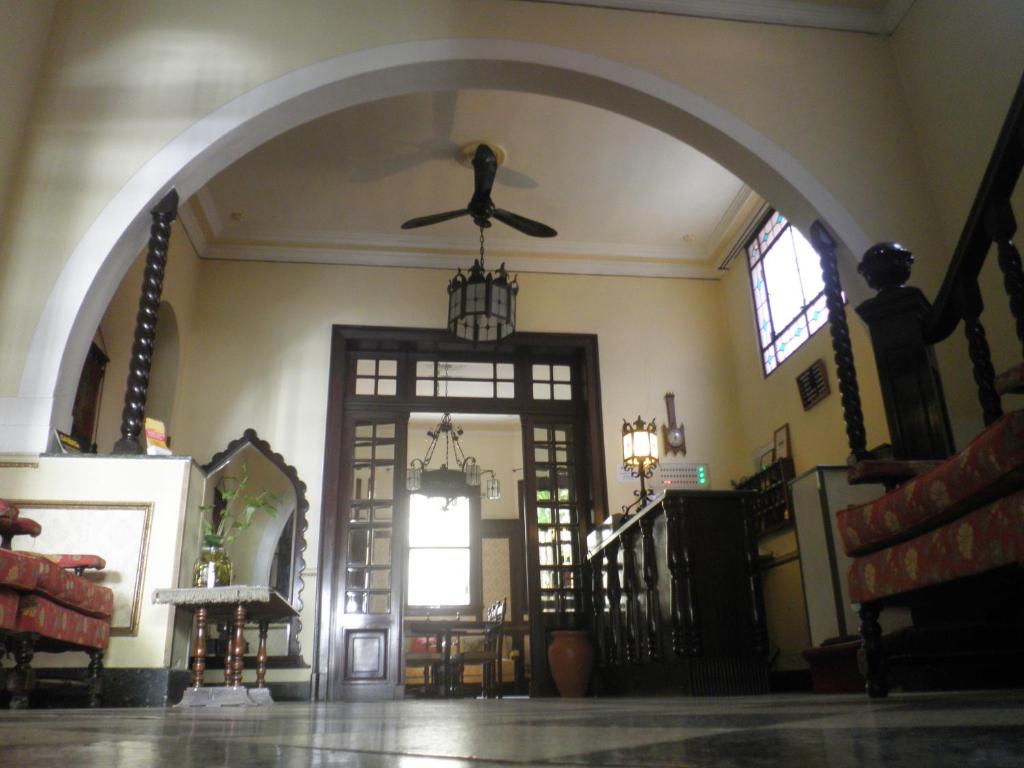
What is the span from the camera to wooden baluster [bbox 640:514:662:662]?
13.8 ft

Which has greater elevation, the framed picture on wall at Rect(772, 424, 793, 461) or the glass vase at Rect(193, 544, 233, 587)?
the framed picture on wall at Rect(772, 424, 793, 461)

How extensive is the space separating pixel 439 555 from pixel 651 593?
7.58 metres

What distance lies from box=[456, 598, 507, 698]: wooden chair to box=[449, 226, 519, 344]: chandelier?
331cm

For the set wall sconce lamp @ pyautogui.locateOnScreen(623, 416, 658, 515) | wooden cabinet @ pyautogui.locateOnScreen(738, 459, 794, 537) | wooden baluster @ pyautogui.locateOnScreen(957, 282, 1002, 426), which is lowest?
wooden baluster @ pyautogui.locateOnScreen(957, 282, 1002, 426)

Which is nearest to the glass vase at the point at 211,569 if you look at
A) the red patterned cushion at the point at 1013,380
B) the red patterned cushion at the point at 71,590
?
the red patterned cushion at the point at 71,590

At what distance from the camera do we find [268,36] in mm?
4488

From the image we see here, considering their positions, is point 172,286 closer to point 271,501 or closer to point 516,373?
point 271,501

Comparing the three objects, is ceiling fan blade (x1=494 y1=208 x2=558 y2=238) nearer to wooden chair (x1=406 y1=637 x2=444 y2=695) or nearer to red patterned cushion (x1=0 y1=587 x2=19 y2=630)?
wooden chair (x1=406 y1=637 x2=444 y2=695)

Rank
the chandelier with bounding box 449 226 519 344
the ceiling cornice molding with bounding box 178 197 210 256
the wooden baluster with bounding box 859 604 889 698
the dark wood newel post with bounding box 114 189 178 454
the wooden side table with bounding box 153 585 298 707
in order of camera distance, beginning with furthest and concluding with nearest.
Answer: the ceiling cornice molding with bounding box 178 197 210 256, the chandelier with bounding box 449 226 519 344, the dark wood newel post with bounding box 114 189 178 454, the wooden side table with bounding box 153 585 298 707, the wooden baluster with bounding box 859 604 889 698

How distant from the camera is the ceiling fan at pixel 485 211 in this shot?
19.0 feet

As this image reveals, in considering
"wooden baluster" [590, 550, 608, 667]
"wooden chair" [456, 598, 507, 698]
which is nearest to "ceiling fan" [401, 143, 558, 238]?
"wooden baluster" [590, 550, 608, 667]

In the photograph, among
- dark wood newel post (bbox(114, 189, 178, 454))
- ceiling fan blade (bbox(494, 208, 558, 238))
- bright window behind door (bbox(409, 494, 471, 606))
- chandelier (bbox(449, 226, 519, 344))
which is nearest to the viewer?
dark wood newel post (bbox(114, 189, 178, 454))

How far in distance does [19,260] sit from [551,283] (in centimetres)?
456

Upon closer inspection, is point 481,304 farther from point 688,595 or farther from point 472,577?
point 472,577
